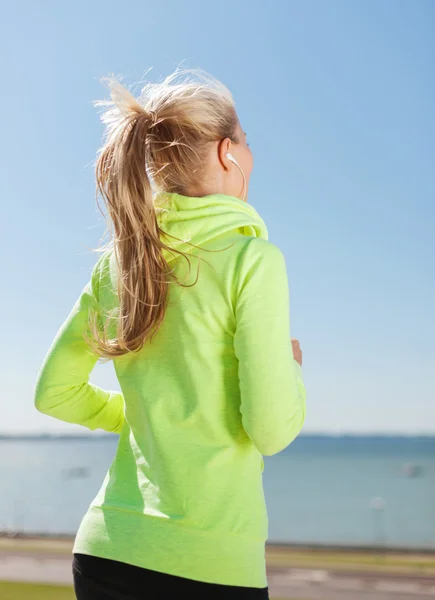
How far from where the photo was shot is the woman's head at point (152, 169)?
49.4 inches

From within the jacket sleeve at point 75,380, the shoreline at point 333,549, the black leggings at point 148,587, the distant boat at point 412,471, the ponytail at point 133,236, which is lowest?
the distant boat at point 412,471

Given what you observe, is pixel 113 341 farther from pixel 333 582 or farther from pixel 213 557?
pixel 333 582

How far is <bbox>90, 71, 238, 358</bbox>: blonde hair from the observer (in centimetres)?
125

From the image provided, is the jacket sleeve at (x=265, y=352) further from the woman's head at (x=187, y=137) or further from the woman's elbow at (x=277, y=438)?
the woman's head at (x=187, y=137)

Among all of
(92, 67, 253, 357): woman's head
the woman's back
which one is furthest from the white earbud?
the woman's back

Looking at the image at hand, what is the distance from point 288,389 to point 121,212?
0.46m

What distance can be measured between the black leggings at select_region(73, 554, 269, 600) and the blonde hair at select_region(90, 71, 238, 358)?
38cm

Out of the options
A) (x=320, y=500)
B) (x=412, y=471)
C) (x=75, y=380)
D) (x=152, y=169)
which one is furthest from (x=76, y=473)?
(x=152, y=169)

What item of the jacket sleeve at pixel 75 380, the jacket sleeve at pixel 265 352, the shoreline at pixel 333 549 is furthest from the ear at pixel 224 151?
the shoreline at pixel 333 549

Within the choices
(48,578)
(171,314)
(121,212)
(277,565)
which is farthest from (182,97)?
(277,565)

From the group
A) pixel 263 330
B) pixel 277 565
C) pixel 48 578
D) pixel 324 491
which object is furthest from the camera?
pixel 324 491

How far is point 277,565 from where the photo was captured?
2173 centimetres

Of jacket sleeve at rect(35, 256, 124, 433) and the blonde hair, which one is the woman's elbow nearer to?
the blonde hair

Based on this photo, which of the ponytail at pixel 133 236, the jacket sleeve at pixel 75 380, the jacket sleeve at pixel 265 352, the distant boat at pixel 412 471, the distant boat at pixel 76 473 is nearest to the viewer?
the jacket sleeve at pixel 265 352
